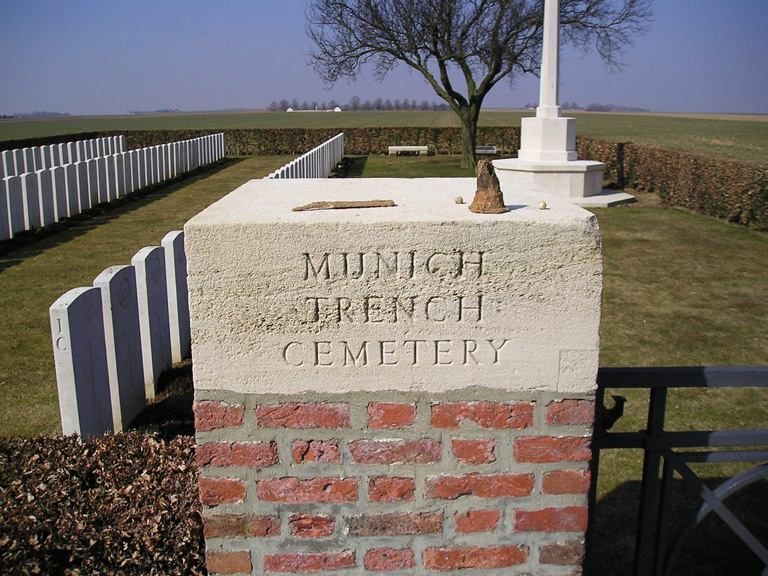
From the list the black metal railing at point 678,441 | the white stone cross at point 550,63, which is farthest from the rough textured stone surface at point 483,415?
the white stone cross at point 550,63

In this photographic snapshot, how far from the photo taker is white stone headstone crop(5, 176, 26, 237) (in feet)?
30.6

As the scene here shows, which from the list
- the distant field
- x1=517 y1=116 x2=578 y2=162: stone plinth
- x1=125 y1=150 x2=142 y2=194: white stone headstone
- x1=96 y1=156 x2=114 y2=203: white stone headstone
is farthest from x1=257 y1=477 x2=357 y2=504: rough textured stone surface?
the distant field

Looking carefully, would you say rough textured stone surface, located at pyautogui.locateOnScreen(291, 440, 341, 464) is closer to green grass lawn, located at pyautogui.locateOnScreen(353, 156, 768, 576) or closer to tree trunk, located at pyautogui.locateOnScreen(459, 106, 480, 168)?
green grass lawn, located at pyautogui.locateOnScreen(353, 156, 768, 576)

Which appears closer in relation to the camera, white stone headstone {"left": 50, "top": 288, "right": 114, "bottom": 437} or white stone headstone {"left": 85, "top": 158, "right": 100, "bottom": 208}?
white stone headstone {"left": 50, "top": 288, "right": 114, "bottom": 437}

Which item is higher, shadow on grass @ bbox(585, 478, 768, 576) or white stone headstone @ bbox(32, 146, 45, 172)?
white stone headstone @ bbox(32, 146, 45, 172)

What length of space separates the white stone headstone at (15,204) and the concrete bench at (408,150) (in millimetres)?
17091

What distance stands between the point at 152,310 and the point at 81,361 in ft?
3.81

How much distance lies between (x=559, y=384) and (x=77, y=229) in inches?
400

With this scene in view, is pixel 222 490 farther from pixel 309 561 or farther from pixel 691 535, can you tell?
pixel 691 535

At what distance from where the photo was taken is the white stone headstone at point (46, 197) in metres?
10.2

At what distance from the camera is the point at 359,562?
6.09 ft

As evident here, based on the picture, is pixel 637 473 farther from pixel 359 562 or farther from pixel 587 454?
pixel 359 562

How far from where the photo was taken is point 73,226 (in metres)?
10.8

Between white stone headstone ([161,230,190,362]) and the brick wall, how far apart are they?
122 inches
